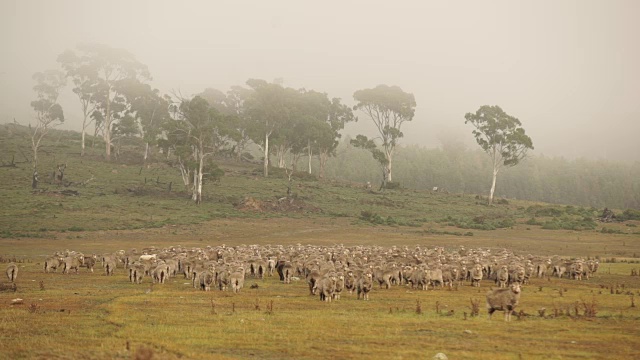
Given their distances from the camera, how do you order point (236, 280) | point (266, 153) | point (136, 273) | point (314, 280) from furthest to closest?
point (266, 153), point (136, 273), point (236, 280), point (314, 280)

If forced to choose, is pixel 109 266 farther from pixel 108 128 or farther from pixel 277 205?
pixel 108 128

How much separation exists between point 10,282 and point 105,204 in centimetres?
4683

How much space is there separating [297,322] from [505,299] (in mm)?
7545

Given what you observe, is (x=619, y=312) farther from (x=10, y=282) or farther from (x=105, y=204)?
(x=105, y=204)

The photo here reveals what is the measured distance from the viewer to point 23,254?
46.7 m

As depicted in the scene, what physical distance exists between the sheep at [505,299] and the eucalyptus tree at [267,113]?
86362 millimetres

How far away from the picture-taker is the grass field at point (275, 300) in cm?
1574

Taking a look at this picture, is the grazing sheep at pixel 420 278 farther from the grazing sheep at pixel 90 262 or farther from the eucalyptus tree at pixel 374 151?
the eucalyptus tree at pixel 374 151

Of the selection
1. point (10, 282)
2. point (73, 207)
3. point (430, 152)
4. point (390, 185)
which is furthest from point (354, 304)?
point (430, 152)

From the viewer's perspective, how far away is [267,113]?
106625 millimetres

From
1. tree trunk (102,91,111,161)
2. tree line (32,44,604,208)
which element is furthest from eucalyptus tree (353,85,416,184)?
tree trunk (102,91,111,161)

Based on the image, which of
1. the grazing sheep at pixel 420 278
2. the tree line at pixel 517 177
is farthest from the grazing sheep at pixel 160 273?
the tree line at pixel 517 177

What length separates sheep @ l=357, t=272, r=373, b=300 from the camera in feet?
83.4

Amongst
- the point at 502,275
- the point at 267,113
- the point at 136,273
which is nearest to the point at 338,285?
the point at 502,275
